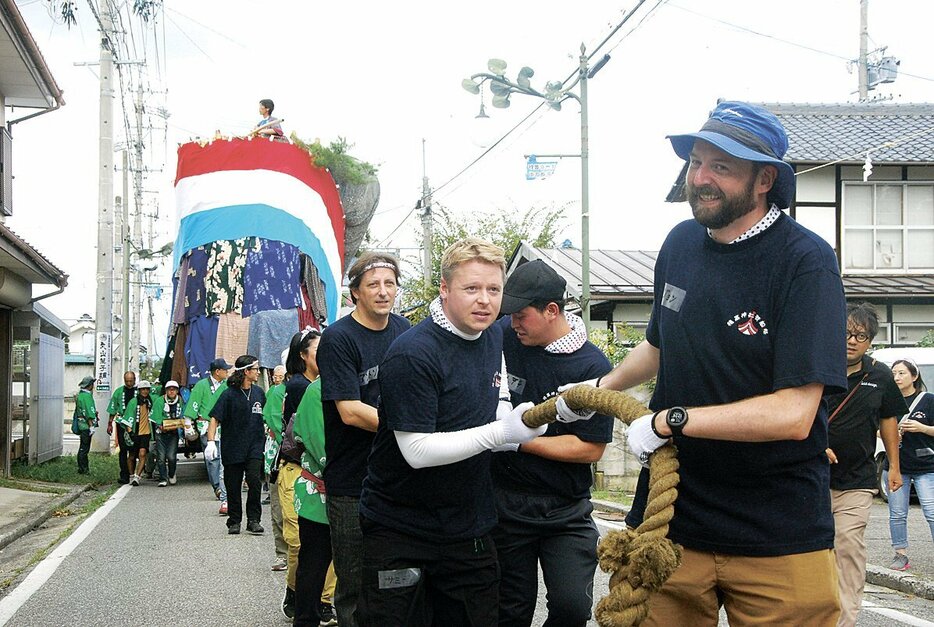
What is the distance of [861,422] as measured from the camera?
20.2ft

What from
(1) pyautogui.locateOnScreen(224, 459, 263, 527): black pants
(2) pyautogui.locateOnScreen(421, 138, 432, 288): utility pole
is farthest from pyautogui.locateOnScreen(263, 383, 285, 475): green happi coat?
(2) pyautogui.locateOnScreen(421, 138, 432, 288): utility pole

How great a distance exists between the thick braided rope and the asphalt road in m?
4.26

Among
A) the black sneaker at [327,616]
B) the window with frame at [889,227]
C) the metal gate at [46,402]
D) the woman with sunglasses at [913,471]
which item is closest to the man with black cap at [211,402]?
the metal gate at [46,402]

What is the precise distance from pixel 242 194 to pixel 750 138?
13611 mm

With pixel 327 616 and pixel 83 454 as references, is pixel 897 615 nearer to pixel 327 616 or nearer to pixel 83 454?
pixel 327 616

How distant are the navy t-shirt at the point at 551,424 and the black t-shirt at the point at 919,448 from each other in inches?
211

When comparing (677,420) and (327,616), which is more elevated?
(677,420)

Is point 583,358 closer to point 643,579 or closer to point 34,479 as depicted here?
point 643,579

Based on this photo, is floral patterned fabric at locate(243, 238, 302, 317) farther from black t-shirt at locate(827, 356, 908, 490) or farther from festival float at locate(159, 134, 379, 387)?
black t-shirt at locate(827, 356, 908, 490)

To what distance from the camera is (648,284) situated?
23.2 m

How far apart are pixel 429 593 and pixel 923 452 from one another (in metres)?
6.39

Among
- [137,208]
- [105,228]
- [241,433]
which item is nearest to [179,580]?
[241,433]

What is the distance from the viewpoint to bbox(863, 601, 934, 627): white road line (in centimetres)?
672

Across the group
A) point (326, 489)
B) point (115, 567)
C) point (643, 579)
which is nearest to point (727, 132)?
point (643, 579)
